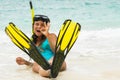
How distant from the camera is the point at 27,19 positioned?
13195mm

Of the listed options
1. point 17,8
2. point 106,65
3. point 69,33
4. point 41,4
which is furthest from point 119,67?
point 41,4

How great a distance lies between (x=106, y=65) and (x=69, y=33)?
3.96ft

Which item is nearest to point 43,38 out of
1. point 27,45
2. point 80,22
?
point 27,45

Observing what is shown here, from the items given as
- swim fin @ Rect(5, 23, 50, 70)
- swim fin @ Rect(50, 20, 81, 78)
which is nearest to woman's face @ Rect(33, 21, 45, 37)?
swim fin @ Rect(5, 23, 50, 70)

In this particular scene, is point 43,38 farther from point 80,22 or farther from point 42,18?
point 80,22

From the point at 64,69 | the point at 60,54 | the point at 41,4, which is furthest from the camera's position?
the point at 41,4

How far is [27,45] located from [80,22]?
8523 millimetres

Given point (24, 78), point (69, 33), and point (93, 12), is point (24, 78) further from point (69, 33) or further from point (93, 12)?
point (93, 12)

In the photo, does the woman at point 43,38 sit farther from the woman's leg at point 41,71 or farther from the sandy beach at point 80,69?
the sandy beach at point 80,69

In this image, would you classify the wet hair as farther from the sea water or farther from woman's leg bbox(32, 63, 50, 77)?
the sea water

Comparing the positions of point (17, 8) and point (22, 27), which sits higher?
point (22, 27)

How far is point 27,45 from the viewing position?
13.0ft

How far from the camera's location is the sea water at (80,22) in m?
5.89

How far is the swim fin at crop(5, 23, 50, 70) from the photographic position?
12.9 feet
